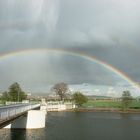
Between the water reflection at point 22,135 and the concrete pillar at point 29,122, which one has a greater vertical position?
the concrete pillar at point 29,122

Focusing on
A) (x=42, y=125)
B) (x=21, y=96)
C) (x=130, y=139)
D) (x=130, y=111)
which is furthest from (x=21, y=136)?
(x=130, y=111)

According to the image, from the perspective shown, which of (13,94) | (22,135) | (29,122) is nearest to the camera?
(22,135)

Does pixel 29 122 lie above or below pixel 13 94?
below

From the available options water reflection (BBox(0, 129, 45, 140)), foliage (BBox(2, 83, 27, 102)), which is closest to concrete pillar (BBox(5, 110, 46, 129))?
water reflection (BBox(0, 129, 45, 140))

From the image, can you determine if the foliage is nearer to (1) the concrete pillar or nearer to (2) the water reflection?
(1) the concrete pillar

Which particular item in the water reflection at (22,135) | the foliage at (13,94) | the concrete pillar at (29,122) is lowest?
the water reflection at (22,135)

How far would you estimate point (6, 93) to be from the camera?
19675 centimetres

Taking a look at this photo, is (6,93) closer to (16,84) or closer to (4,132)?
(16,84)

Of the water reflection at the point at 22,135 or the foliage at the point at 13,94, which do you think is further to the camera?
the foliage at the point at 13,94

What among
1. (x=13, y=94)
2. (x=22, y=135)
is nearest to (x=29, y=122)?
(x=22, y=135)

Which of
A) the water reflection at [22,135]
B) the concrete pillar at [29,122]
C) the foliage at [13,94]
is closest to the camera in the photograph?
the water reflection at [22,135]

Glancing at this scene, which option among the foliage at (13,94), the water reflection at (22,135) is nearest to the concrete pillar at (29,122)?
the water reflection at (22,135)

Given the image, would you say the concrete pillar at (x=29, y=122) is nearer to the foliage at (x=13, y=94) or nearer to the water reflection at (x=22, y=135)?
the water reflection at (x=22, y=135)

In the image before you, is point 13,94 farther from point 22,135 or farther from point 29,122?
point 22,135
